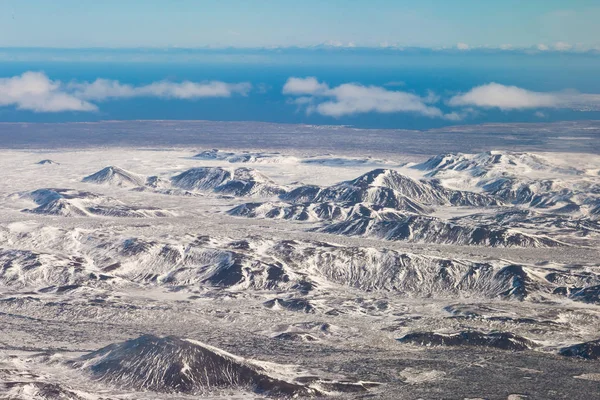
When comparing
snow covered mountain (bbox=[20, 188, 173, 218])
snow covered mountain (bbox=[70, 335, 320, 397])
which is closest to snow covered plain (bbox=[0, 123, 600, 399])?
snow covered mountain (bbox=[70, 335, 320, 397])

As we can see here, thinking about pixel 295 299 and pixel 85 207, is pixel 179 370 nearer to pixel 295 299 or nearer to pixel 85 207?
pixel 295 299

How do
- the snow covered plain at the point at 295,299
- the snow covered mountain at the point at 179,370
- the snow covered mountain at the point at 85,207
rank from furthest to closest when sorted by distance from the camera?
the snow covered mountain at the point at 85,207
the snow covered plain at the point at 295,299
the snow covered mountain at the point at 179,370

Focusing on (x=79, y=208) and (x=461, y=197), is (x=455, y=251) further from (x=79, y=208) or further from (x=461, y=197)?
(x=79, y=208)

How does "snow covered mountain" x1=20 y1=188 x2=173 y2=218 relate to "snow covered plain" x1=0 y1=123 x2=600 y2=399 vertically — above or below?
above

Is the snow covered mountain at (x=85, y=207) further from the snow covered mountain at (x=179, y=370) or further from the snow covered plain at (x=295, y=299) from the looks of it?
the snow covered mountain at (x=179, y=370)

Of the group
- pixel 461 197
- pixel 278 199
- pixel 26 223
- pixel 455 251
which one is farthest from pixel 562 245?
pixel 26 223

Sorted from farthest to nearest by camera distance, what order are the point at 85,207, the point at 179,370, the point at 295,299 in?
the point at 85,207 → the point at 295,299 → the point at 179,370

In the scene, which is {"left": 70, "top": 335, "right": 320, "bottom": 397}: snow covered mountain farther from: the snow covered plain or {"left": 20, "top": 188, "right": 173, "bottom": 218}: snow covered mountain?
{"left": 20, "top": 188, "right": 173, "bottom": 218}: snow covered mountain

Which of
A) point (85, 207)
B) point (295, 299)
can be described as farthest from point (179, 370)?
point (85, 207)

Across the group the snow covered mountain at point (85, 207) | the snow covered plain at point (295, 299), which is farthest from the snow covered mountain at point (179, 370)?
the snow covered mountain at point (85, 207)
